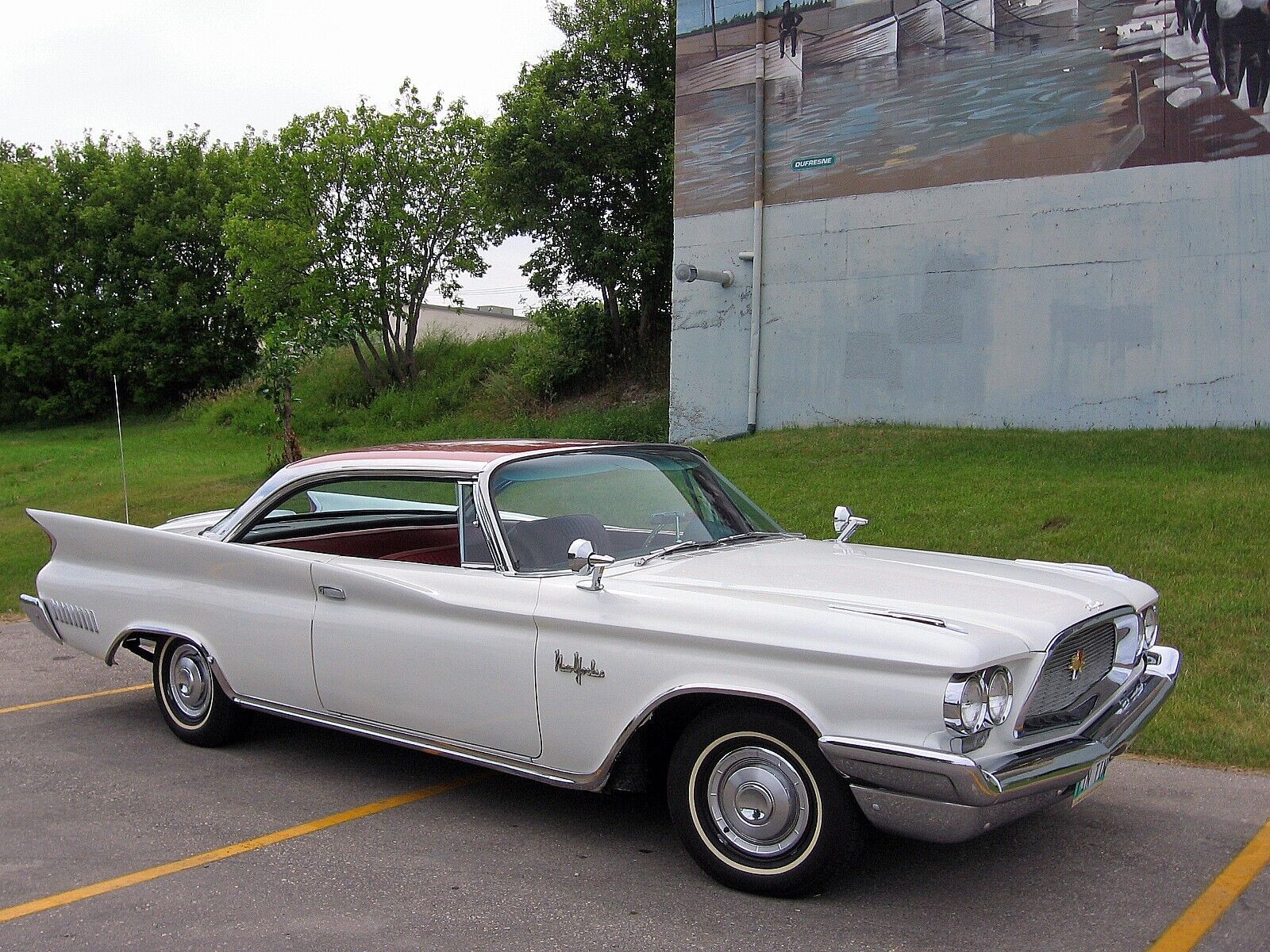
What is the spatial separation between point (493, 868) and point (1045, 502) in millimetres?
8144

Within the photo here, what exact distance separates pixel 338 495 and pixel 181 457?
2371 centimetres

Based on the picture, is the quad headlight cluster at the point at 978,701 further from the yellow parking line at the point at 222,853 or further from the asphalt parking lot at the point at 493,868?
the yellow parking line at the point at 222,853

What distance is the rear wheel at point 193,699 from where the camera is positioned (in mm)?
5637

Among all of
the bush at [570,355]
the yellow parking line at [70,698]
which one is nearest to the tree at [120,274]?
the bush at [570,355]

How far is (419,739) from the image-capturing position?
4.70 metres

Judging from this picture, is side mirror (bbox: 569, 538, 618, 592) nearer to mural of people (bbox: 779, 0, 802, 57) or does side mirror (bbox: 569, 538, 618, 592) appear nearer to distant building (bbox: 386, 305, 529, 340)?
Result: mural of people (bbox: 779, 0, 802, 57)

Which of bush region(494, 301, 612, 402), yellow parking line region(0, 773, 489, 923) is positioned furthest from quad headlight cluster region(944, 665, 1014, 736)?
bush region(494, 301, 612, 402)

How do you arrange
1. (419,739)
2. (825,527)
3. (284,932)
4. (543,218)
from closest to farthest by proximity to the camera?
1. (284,932)
2. (419,739)
3. (825,527)
4. (543,218)

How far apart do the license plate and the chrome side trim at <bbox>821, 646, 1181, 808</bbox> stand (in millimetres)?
32

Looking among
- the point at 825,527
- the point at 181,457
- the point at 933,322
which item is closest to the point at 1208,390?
the point at 933,322

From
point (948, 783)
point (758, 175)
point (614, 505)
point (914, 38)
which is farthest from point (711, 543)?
point (758, 175)

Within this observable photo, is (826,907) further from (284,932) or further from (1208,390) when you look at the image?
(1208,390)

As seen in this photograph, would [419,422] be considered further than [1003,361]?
Yes

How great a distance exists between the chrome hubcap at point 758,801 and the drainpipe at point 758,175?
49.2 feet
